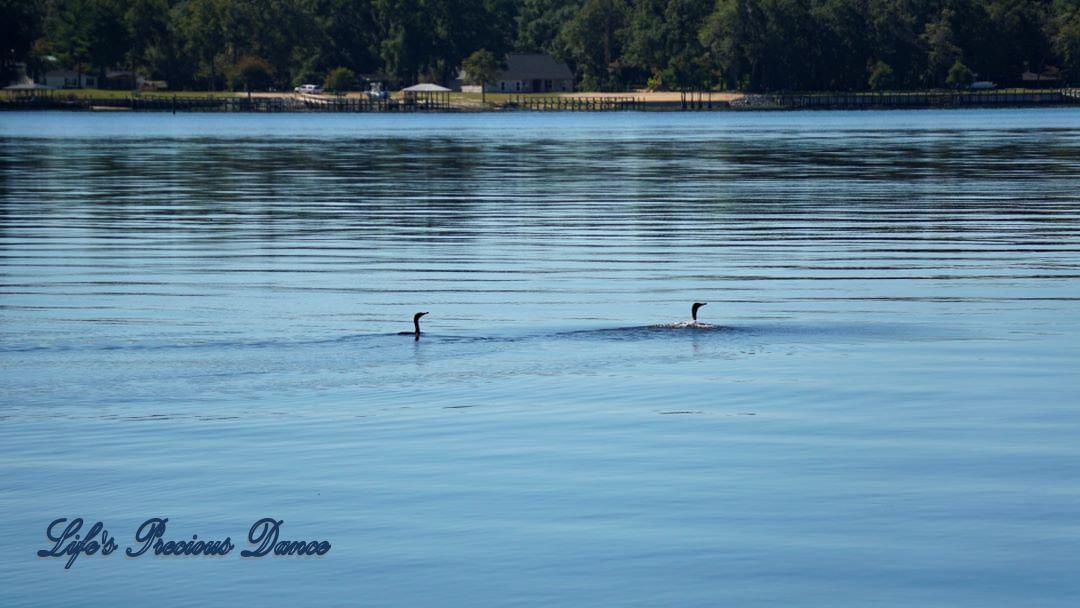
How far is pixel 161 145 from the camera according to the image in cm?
10481

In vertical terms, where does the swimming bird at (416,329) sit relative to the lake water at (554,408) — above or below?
above

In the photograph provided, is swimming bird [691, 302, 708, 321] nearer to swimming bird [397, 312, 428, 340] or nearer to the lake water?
Answer: the lake water

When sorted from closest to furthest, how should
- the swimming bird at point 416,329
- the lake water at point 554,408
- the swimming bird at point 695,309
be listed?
1. the lake water at point 554,408
2. the swimming bird at point 416,329
3. the swimming bird at point 695,309

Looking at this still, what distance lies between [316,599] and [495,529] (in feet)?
7.20

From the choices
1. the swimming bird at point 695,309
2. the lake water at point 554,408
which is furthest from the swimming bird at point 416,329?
the swimming bird at point 695,309

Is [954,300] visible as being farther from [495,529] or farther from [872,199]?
[872,199]

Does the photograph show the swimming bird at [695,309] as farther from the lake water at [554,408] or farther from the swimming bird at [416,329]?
the swimming bird at [416,329]

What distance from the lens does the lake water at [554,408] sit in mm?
13531

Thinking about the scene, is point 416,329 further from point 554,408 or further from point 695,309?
point 554,408

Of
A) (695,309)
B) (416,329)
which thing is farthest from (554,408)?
(695,309)

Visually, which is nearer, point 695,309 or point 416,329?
point 416,329

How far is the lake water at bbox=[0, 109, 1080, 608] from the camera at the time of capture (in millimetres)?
13531

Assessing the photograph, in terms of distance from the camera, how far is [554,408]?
1942 cm

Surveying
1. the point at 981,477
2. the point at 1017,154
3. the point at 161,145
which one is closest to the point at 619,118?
the point at 161,145
